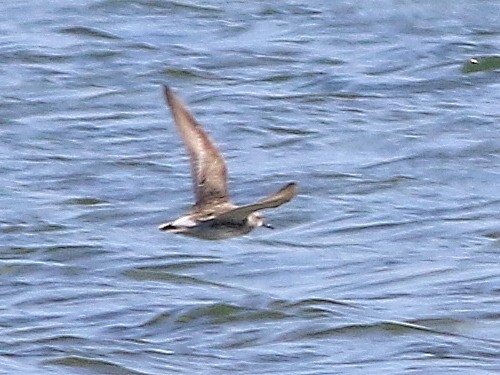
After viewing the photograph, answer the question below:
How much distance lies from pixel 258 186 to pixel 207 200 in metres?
2.78

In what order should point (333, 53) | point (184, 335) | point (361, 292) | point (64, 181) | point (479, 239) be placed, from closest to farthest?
1. point (184, 335)
2. point (361, 292)
3. point (479, 239)
4. point (64, 181)
5. point (333, 53)

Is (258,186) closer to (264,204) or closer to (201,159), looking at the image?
(201,159)

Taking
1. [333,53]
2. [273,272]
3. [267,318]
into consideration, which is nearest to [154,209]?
A: [273,272]

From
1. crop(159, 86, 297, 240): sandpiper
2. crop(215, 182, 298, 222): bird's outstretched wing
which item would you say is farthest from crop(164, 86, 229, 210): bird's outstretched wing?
crop(215, 182, 298, 222): bird's outstretched wing

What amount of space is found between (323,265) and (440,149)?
6.49ft

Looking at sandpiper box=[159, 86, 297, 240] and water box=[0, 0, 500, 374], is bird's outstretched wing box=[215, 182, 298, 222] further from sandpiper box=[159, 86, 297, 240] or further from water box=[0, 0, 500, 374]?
water box=[0, 0, 500, 374]

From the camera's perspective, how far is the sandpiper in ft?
24.5

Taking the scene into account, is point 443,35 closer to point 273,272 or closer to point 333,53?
point 333,53

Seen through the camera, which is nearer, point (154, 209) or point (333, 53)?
point (154, 209)

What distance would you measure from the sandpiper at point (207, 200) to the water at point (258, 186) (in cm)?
61

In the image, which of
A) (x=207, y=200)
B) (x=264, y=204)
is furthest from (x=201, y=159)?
(x=264, y=204)

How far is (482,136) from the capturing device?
1138 centimetres

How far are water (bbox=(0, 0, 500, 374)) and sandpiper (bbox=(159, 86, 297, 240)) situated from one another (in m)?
0.61

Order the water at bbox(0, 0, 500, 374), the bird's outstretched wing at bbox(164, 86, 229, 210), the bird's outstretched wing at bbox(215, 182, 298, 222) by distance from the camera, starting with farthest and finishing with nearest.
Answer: the water at bbox(0, 0, 500, 374)
the bird's outstretched wing at bbox(164, 86, 229, 210)
the bird's outstretched wing at bbox(215, 182, 298, 222)
